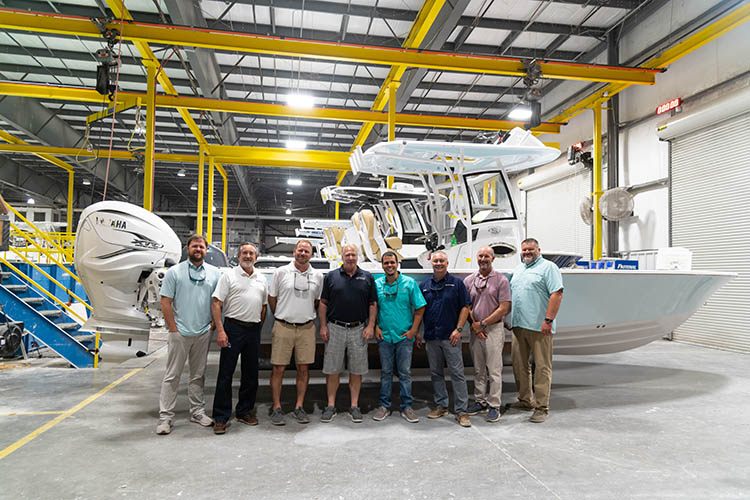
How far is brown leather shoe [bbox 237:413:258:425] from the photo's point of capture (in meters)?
3.89

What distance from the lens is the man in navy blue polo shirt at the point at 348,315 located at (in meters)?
3.95

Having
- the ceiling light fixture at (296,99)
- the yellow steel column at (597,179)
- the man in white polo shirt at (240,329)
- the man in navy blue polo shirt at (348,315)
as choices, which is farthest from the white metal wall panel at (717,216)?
the man in white polo shirt at (240,329)

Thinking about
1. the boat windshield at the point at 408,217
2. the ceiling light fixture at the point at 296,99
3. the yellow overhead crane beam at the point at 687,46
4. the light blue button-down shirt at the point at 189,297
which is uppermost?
the yellow overhead crane beam at the point at 687,46

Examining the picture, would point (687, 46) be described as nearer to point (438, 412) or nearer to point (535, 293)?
point (535, 293)

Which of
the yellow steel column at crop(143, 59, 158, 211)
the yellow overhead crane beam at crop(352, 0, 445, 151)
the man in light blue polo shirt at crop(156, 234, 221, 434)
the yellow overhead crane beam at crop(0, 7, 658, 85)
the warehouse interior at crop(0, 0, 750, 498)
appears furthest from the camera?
the yellow steel column at crop(143, 59, 158, 211)

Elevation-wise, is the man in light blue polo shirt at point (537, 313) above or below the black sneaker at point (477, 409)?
above

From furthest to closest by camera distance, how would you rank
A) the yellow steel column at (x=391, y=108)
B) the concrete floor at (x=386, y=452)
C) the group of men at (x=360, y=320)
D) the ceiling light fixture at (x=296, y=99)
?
the ceiling light fixture at (x=296, y=99) < the yellow steel column at (x=391, y=108) < the group of men at (x=360, y=320) < the concrete floor at (x=386, y=452)

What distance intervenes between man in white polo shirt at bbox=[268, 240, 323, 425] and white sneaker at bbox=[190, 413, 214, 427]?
19.7 inches

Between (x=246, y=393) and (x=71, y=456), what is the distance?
4.22ft

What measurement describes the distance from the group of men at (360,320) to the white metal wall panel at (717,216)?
5918mm

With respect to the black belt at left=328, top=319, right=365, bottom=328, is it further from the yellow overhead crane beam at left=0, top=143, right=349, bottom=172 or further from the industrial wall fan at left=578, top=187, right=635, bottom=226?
the yellow overhead crane beam at left=0, top=143, right=349, bottom=172

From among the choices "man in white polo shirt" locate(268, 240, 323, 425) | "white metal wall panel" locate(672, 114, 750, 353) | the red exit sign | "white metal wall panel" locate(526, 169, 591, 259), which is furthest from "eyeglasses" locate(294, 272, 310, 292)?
"white metal wall panel" locate(526, 169, 591, 259)

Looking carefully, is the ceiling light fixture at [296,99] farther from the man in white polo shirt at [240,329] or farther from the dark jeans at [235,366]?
the dark jeans at [235,366]

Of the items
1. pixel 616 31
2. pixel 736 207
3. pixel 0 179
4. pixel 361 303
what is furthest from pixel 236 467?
pixel 0 179
